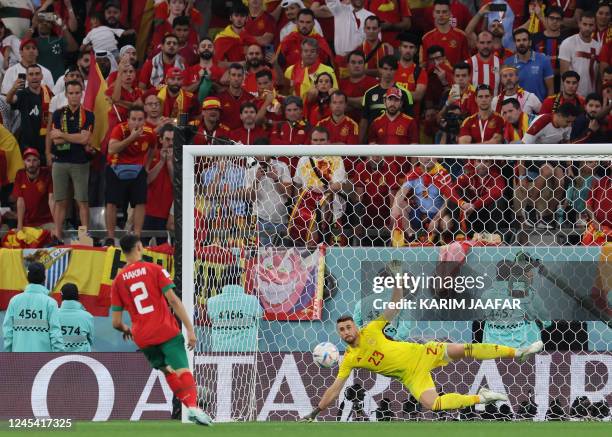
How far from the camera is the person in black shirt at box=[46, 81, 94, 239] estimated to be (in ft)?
47.4

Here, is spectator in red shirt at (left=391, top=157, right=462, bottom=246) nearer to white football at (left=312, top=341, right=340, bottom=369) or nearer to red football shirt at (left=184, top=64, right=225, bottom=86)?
white football at (left=312, top=341, right=340, bottom=369)

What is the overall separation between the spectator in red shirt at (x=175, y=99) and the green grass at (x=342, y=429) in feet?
16.1

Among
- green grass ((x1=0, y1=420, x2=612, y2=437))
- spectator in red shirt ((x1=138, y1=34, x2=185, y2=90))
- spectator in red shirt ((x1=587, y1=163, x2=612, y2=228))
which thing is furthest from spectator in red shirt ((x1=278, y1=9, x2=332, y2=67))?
green grass ((x1=0, y1=420, x2=612, y2=437))

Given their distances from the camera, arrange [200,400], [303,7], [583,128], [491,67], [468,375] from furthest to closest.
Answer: [303,7], [491,67], [583,128], [468,375], [200,400]

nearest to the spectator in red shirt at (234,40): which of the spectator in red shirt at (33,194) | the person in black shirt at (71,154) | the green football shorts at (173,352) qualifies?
the person in black shirt at (71,154)

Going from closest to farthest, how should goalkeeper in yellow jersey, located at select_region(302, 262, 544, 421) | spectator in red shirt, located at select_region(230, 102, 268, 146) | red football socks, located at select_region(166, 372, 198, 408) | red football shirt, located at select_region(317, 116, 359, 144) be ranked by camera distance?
red football socks, located at select_region(166, 372, 198, 408), goalkeeper in yellow jersey, located at select_region(302, 262, 544, 421), red football shirt, located at select_region(317, 116, 359, 144), spectator in red shirt, located at select_region(230, 102, 268, 146)

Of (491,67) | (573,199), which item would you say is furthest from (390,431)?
(491,67)

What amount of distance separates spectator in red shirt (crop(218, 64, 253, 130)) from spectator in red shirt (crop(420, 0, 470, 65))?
2.18m

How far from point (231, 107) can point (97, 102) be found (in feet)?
5.77

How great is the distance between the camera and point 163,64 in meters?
15.8

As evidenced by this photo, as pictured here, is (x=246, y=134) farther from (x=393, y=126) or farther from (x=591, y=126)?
(x=591, y=126)

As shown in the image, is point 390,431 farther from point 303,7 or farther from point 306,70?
point 303,7

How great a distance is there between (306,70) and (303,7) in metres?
1.36

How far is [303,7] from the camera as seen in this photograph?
1612 centimetres
